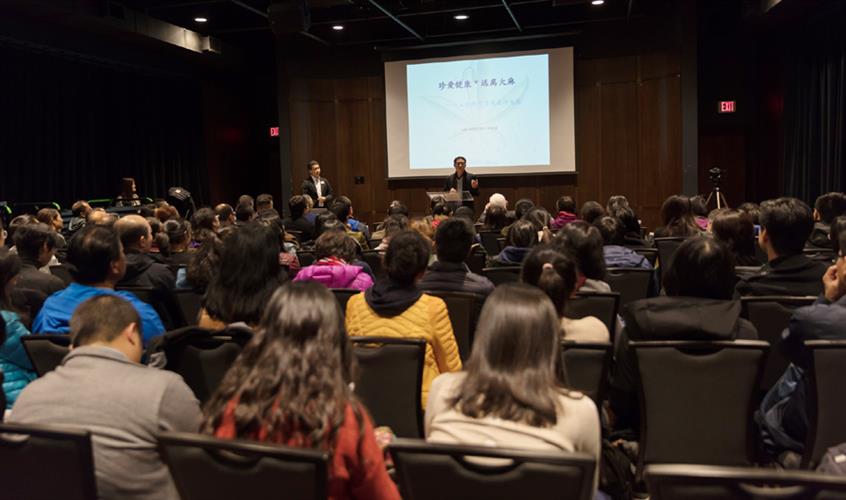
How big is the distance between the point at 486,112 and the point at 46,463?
10341 millimetres

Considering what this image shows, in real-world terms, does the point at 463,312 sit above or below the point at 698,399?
above

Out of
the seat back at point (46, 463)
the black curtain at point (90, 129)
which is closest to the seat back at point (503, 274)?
the seat back at point (46, 463)

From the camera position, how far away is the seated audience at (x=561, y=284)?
2.58 meters

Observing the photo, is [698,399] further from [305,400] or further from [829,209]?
[829,209]

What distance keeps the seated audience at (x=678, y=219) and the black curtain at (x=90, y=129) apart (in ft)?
28.8

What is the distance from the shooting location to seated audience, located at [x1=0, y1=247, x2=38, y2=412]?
2852 mm

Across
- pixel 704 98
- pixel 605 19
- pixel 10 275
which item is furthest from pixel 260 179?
pixel 10 275

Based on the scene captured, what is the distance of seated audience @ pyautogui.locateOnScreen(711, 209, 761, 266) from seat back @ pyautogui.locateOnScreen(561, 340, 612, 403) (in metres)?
2.11

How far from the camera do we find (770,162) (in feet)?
39.6

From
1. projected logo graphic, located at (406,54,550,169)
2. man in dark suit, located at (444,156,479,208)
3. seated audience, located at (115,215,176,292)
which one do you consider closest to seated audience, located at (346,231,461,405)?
seated audience, located at (115,215,176,292)

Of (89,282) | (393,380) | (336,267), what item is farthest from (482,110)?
(393,380)

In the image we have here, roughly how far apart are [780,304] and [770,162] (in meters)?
10.4

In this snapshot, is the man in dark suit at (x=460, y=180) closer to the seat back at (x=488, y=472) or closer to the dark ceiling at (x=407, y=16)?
the dark ceiling at (x=407, y=16)

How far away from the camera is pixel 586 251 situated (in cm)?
354
